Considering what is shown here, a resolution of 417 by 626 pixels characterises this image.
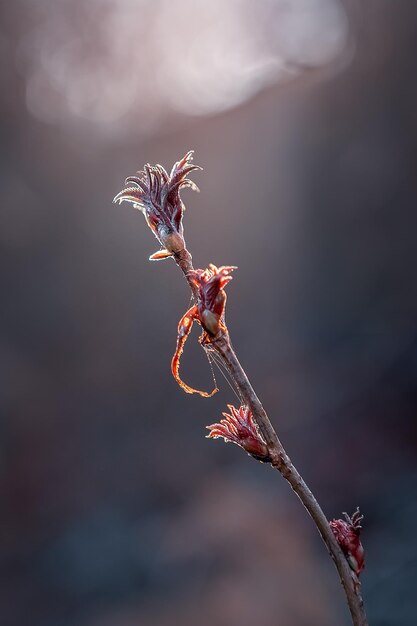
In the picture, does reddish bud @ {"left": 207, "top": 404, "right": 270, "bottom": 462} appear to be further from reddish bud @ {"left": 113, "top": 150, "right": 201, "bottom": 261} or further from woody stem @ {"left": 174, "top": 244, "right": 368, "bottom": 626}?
reddish bud @ {"left": 113, "top": 150, "right": 201, "bottom": 261}

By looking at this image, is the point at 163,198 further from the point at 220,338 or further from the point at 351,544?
the point at 351,544

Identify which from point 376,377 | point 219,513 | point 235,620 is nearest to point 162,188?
point 235,620

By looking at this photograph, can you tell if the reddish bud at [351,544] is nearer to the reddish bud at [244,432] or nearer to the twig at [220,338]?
the twig at [220,338]

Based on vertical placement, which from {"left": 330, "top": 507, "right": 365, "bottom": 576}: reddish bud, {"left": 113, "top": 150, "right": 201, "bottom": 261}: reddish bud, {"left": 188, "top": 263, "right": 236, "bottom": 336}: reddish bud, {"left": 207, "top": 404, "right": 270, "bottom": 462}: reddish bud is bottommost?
{"left": 330, "top": 507, "right": 365, "bottom": 576}: reddish bud

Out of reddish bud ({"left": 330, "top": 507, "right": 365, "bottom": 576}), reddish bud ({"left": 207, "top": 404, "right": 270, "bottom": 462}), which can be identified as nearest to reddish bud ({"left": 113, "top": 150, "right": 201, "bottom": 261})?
reddish bud ({"left": 207, "top": 404, "right": 270, "bottom": 462})

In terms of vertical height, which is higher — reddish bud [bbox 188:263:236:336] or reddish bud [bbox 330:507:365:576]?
reddish bud [bbox 188:263:236:336]

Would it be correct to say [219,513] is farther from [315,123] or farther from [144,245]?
[315,123]

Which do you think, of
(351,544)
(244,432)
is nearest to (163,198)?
(244,432)
